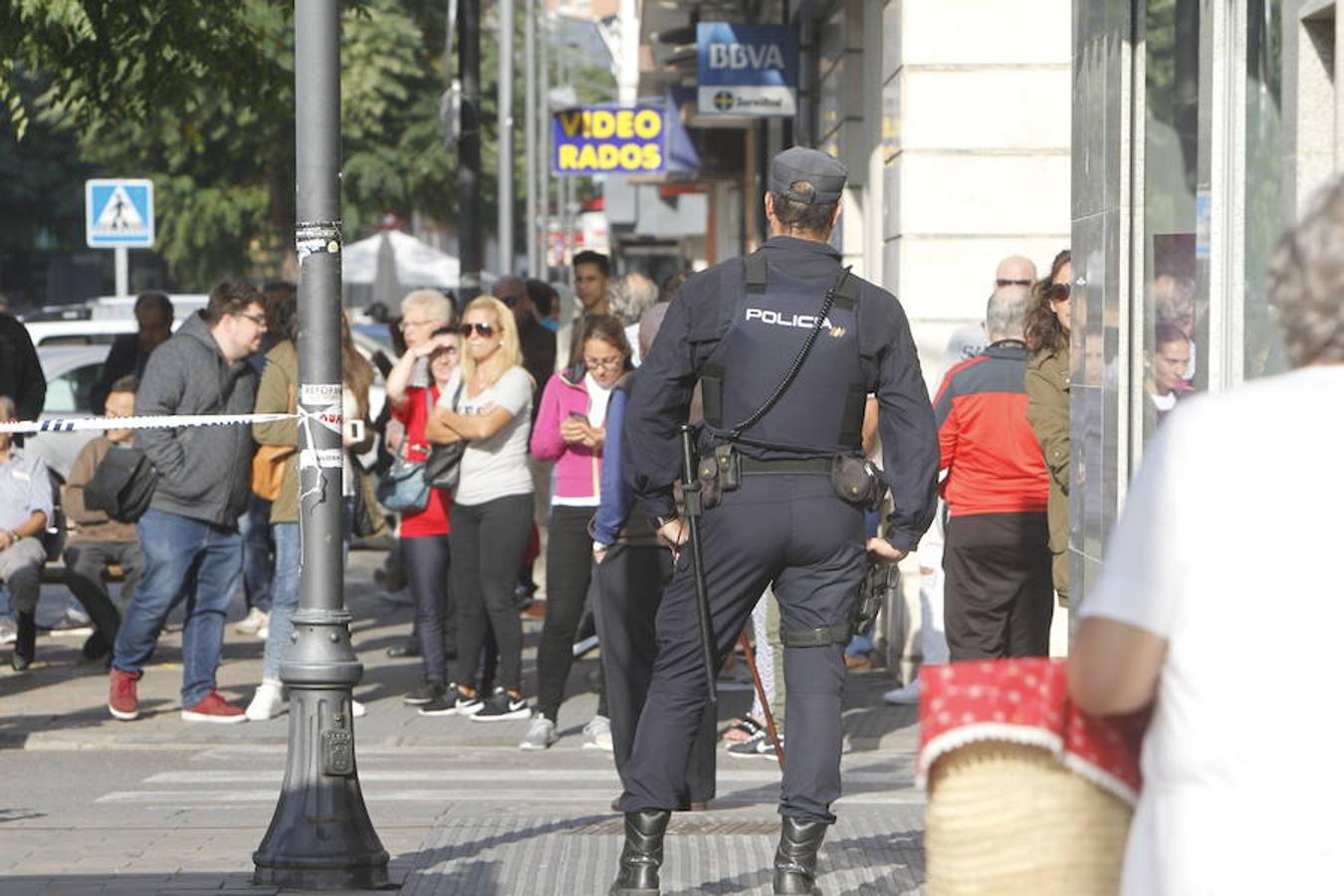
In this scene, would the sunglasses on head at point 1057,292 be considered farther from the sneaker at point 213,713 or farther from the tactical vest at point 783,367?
the sneaker at point 213,713

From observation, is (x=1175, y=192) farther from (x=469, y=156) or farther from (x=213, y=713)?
(x=469, y=156)

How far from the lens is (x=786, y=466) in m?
6.37

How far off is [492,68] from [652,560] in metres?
48.1

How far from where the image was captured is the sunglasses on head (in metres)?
8.67

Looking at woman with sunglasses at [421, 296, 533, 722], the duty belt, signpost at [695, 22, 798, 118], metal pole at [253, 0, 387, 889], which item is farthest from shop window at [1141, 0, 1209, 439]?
signpost at [695, 22, 798, 118]

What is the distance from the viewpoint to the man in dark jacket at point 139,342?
14.6 meters

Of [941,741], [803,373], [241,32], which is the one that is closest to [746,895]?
[803,373]

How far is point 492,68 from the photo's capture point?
2181 inches

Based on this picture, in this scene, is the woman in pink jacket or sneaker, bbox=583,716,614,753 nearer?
the woman in pink jacket

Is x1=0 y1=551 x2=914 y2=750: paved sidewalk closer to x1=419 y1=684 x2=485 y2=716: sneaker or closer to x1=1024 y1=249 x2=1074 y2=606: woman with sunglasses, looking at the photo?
x1=419 y1=684 x2=485 y2=716: sneaker

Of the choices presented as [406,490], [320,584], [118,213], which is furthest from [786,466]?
[118,213]

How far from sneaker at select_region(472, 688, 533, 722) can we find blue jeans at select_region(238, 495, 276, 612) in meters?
3.11

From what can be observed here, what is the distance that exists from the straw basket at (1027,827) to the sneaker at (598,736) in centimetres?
692

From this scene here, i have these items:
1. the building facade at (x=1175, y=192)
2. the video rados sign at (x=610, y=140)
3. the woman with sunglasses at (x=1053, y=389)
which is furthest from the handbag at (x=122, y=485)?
the video rados sign at (x=610, y=140)
